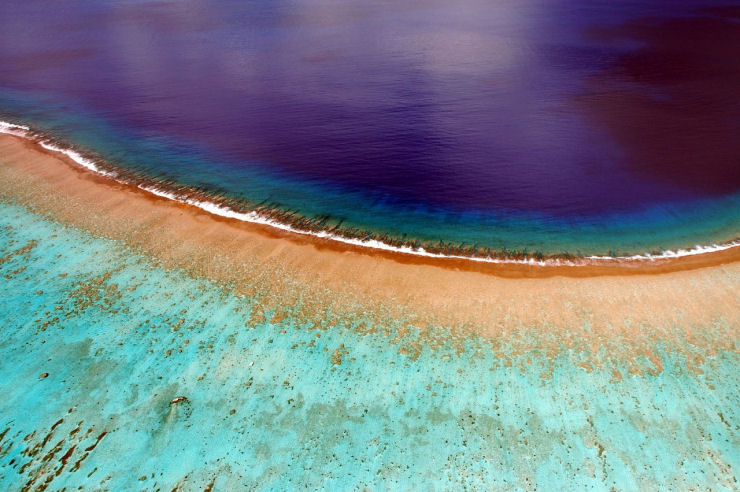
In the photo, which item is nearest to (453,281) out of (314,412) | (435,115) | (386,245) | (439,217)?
(386,245)

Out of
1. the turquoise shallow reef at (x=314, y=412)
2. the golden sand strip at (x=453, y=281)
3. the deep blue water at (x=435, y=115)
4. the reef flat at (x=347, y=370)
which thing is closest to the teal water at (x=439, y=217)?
the deep blue water at (x=435, y=115)

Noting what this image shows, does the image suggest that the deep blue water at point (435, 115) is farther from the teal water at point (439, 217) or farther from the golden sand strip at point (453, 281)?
the golden sand strip at point (453, 281)

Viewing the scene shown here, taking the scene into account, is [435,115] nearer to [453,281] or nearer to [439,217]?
[439,217]

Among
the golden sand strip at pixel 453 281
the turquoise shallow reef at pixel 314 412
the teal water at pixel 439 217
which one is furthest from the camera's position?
the teal water at pixel 439 217

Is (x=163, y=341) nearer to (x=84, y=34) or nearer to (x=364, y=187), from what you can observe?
(x=364, y=187)

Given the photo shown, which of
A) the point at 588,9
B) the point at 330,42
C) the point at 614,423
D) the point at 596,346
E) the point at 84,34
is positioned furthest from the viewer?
the point at 588,9

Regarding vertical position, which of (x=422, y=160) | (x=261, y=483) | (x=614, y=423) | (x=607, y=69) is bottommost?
(x=261, y=483)

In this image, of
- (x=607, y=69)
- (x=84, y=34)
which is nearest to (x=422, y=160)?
(x=607, y=69)
